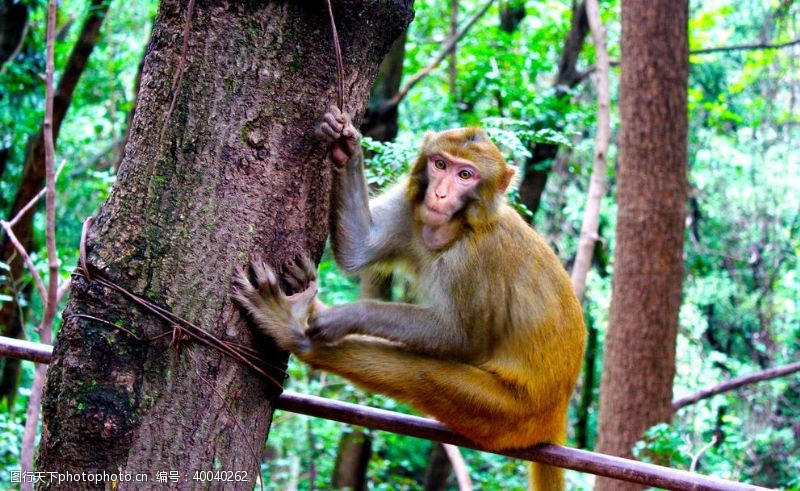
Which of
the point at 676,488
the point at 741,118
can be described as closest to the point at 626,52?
the point at 741,118

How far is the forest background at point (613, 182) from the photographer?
10453 millimetres

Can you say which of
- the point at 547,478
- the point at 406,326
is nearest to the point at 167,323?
the point at 406,326

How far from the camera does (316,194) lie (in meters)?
2.73

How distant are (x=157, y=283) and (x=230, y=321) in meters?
0.27

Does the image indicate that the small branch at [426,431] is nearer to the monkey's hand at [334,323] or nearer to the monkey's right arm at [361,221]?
the monkey's hand at [334,323]

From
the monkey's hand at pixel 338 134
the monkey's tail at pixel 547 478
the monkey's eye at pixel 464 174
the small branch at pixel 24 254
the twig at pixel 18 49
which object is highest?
the twig at pixel 18 49

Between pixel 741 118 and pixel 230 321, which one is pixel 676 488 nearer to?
pixel 230 321

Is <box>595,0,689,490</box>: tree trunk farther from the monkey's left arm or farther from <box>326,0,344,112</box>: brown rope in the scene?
<box>326,0,344,112</box>: brown rope

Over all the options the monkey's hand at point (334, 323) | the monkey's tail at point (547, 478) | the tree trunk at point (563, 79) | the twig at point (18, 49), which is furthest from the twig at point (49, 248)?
the tree trunk at point (563, 79)

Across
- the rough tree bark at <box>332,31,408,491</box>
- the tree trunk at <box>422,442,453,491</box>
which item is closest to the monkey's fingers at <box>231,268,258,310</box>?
the rough tree bark at <box>332,31,408,491</box>

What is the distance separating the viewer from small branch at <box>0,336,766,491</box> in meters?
2.98

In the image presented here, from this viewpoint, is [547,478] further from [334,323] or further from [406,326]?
[334,323]

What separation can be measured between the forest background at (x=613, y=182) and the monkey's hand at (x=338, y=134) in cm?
685

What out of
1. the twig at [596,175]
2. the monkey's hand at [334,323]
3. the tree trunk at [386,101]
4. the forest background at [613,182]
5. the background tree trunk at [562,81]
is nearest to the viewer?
the monkey's hand at [334,323]
